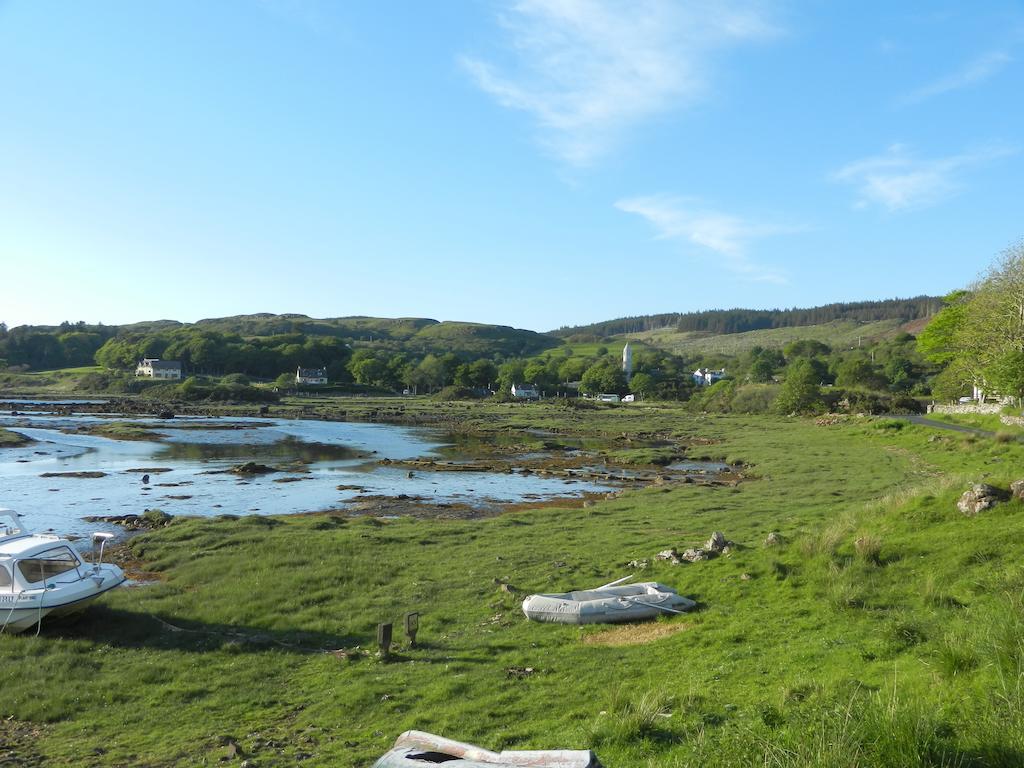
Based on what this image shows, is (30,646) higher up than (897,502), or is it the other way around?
(897,502)

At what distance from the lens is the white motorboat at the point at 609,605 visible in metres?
16.1

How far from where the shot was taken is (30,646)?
16.5 m

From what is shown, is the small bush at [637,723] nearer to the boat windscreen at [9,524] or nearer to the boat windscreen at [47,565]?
the boat windscreen at [47,565]

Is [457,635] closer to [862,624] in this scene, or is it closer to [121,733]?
[121,733]

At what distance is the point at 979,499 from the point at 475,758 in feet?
52.3

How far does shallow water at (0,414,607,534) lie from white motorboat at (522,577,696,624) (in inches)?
1036

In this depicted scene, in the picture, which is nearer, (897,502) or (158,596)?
(897,502)

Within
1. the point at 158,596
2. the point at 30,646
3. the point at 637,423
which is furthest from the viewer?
the point at 637,423

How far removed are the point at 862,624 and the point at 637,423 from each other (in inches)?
3964

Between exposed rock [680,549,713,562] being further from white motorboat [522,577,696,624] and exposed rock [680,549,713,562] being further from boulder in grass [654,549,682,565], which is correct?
white motorboat [522,577,696,624]

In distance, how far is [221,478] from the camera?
52.6m

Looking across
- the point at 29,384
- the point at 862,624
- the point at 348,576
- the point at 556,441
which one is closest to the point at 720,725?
the point at 862,624

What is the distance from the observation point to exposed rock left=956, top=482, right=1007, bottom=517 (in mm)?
17203

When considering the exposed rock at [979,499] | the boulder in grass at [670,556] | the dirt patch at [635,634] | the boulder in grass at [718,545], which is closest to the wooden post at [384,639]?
the dirt patch at [635,634]
